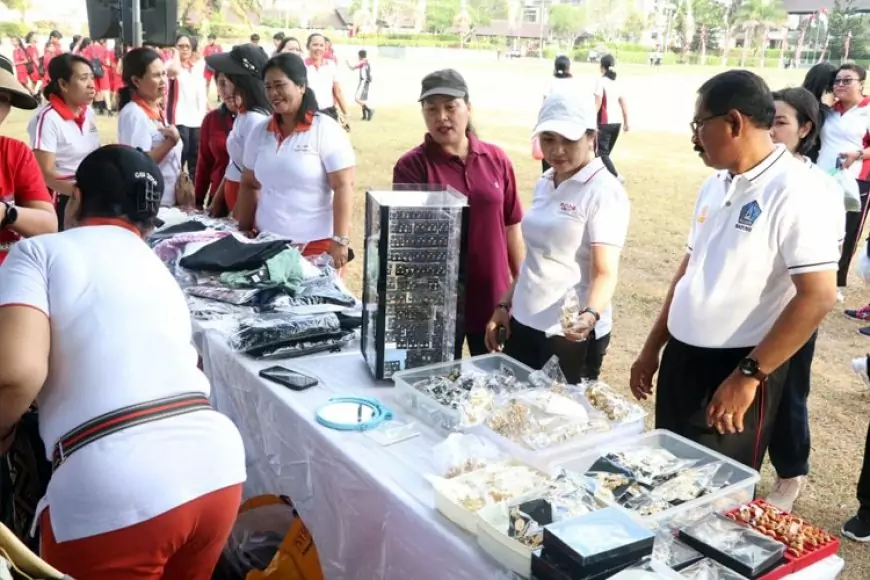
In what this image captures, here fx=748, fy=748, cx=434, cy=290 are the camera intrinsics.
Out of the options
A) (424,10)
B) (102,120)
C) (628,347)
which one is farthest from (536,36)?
(628,347)

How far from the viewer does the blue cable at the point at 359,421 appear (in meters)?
1.72

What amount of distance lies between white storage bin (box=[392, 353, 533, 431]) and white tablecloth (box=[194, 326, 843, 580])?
0.04 m

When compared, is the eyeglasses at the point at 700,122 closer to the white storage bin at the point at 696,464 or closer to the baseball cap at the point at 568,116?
the baseball cap at the point at 568,116

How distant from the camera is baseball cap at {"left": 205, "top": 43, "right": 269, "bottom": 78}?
3.73m

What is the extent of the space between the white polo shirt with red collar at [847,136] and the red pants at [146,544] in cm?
Result: 541

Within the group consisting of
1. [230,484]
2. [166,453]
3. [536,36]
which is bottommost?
[230,484]

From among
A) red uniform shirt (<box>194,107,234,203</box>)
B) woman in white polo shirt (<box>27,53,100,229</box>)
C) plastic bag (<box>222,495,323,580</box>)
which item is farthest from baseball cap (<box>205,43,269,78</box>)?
plastic bag (<box>222,495,323,580</box>)

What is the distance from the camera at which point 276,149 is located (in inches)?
125

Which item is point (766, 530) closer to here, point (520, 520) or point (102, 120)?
point (520, 520)

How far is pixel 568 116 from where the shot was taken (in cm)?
216

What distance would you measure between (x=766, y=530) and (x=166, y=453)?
108cm

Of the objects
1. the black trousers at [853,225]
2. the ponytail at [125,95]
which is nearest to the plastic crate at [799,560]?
the ponytail at [125,95]

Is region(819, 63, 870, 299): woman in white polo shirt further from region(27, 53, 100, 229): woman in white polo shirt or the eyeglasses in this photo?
region(27, 53, 100, 229): woman in white polo shirt

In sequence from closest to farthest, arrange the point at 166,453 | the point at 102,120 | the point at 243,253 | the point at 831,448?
1. the point at 166,453
2. the point at 243,253
3. the point at 831,448
4. the point at 102,120
